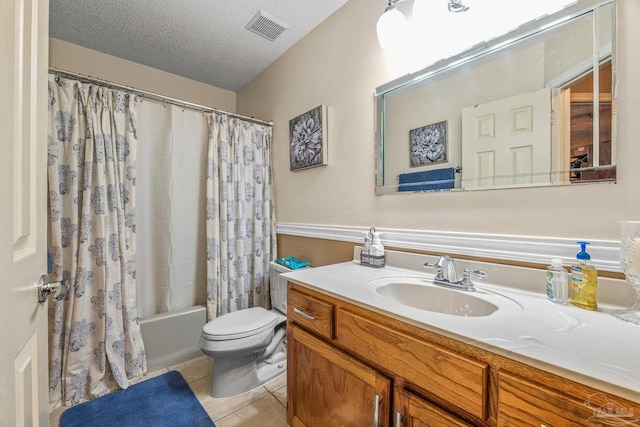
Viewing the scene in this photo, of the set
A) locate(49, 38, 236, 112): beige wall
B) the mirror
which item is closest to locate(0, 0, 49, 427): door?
the mirror

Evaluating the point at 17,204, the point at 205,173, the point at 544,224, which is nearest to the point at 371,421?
the point at 544,224

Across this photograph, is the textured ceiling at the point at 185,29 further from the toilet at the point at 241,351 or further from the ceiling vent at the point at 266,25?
the toilet at the point at 241,351

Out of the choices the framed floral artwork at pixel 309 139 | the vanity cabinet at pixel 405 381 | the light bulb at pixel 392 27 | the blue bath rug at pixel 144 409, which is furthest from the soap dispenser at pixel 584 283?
the blue bath rug at pixel 144 409

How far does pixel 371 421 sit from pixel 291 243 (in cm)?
145

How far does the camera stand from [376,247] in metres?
1.40

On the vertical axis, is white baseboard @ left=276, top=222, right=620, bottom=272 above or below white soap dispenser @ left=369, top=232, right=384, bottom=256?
above

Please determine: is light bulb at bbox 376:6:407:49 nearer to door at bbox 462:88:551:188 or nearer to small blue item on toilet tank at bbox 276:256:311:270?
door at bbox 462:88:551:188

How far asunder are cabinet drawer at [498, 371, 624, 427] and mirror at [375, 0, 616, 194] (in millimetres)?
729

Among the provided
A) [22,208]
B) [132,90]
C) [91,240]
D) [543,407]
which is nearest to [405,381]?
[543,407]

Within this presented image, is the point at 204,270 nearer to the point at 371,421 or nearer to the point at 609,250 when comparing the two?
the point at 371,421

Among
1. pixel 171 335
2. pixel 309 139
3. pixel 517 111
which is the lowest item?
pixel 171 335

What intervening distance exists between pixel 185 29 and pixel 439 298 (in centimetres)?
235

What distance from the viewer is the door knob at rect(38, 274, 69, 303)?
667mm

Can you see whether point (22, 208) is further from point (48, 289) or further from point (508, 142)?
point (508, 142)
